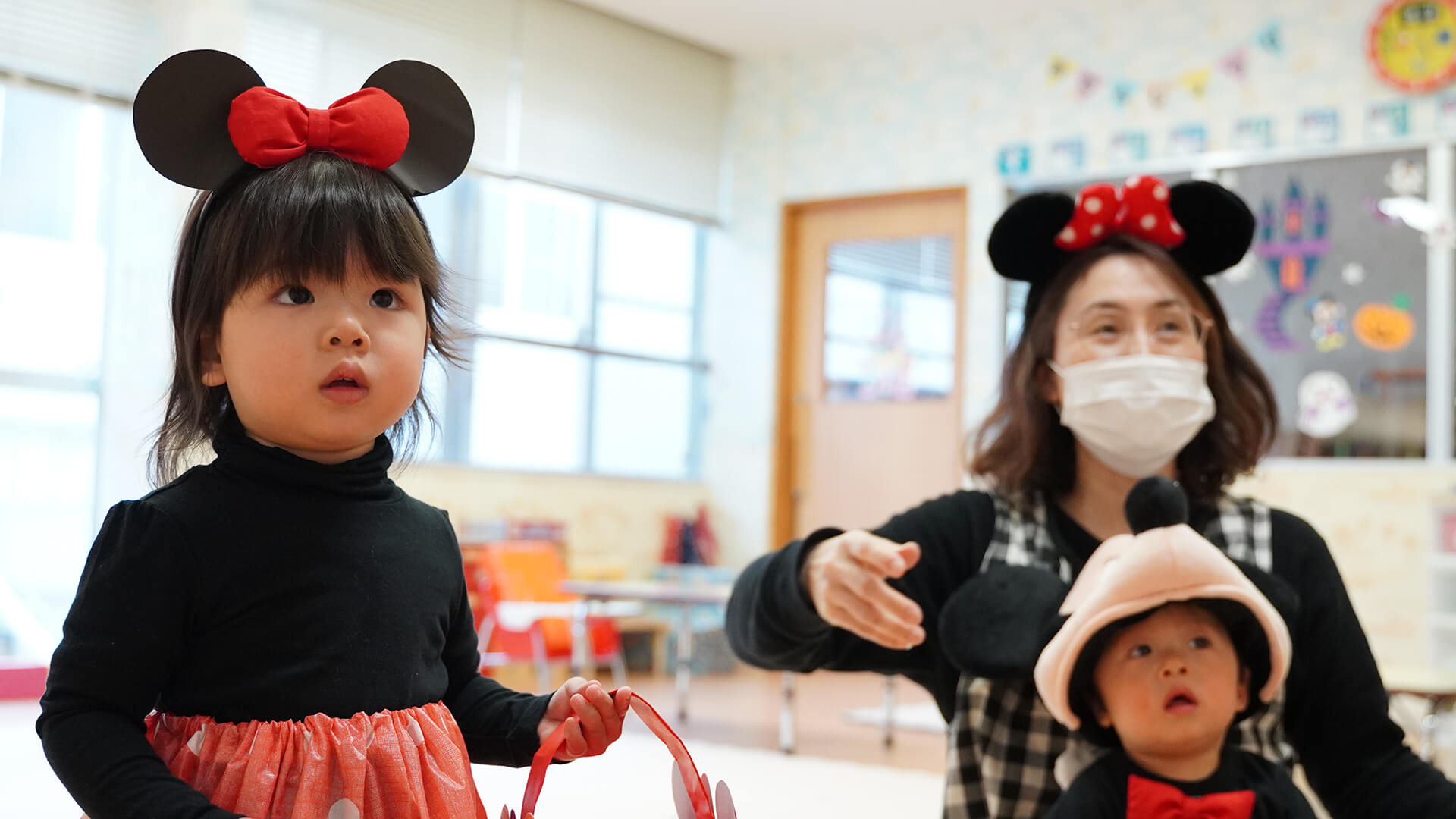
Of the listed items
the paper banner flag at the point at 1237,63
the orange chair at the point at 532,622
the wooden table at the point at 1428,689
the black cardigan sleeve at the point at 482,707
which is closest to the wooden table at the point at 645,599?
the orange chair at the point at 532,622

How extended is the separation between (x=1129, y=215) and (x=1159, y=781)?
71 cm

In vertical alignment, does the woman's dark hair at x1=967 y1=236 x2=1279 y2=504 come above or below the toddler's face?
above

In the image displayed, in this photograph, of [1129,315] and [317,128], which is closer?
[317,128]

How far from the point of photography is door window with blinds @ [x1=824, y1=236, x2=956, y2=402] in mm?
8281

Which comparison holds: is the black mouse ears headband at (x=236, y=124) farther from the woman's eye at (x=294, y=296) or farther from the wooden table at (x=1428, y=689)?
the wooden table at (x=1428, y=689)

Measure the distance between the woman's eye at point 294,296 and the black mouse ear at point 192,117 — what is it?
0.37 feet

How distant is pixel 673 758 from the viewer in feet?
3.04

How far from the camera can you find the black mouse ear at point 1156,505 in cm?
128

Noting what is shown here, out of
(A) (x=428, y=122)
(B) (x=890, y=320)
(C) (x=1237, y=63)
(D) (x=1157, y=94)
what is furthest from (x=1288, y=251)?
(A) (x=428, y=122)

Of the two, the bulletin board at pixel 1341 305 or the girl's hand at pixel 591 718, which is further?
the bulletin board at pixel 1341 305

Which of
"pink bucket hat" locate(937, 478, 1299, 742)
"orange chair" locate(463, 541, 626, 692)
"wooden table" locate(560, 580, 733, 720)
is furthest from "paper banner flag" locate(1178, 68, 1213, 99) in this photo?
"pink bucket hat" locate(937, 478, 1299, 742)

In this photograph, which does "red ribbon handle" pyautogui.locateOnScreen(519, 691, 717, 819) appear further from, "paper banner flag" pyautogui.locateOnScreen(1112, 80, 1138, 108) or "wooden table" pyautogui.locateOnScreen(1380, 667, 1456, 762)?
"paper banner flag" pyautogui.locateOnScreen(1112, 80, 1138, 108)

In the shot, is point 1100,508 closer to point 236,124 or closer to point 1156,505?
point 1156,505

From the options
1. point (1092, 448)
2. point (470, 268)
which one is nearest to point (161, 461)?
point (1092, 448)
